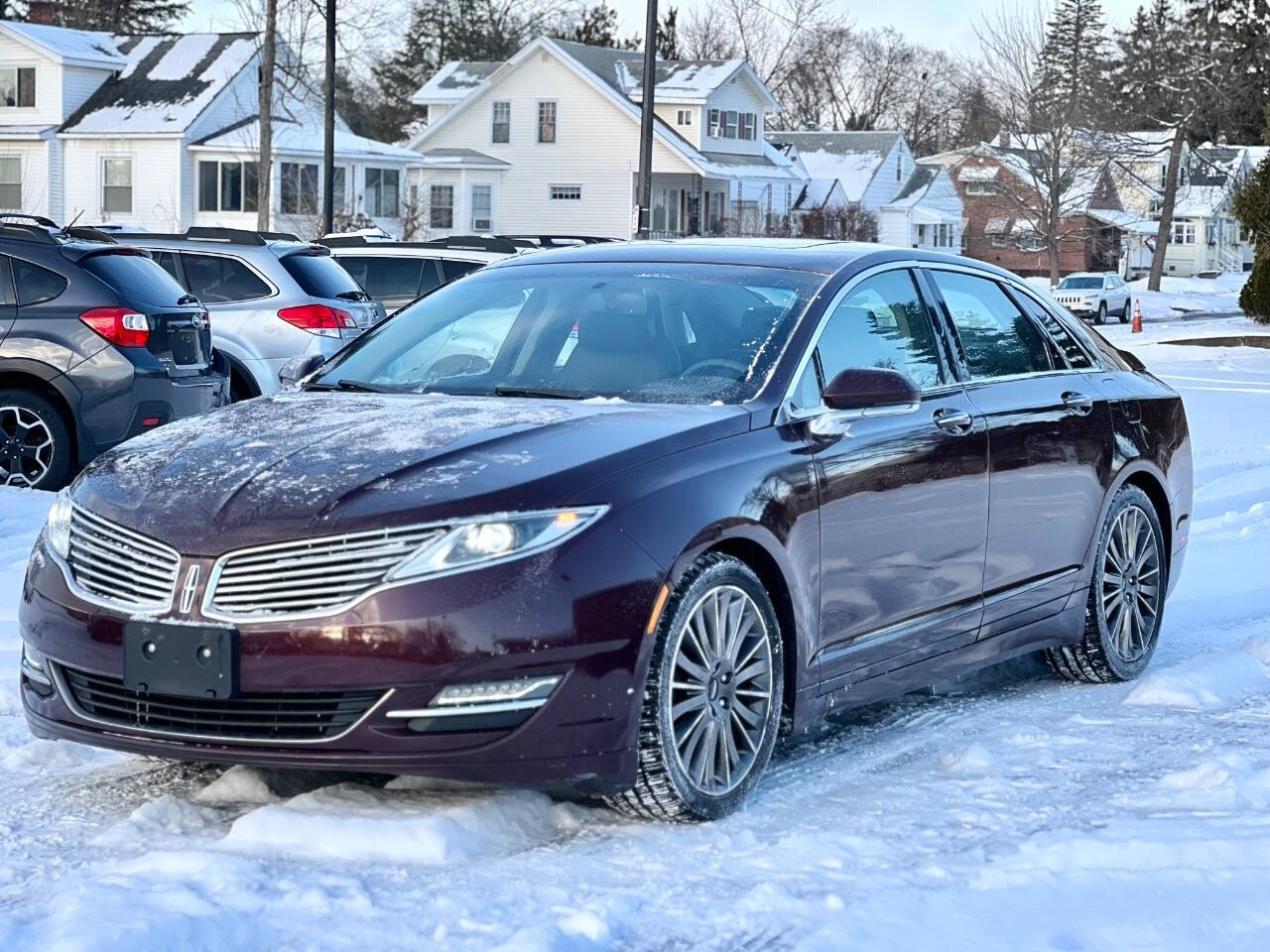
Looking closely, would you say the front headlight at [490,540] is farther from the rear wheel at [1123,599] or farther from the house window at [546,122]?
the house window at [546,122]

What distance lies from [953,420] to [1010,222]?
78006mm

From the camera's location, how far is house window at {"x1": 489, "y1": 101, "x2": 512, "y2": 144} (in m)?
63.2

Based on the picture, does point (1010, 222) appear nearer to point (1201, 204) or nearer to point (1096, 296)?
point (1201, 204)

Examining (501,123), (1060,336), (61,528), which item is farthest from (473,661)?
(501,123)

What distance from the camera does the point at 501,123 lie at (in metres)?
63.4

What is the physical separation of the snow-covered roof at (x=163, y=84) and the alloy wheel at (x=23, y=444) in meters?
42.8

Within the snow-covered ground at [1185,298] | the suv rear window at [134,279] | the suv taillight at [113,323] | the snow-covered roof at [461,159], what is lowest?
the snow-covered ground at [1185,298]

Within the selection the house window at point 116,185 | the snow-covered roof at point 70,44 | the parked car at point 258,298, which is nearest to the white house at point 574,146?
the house window at point 116,185

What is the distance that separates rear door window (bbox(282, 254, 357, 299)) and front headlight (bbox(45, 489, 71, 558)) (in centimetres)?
1003

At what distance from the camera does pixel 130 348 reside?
11.3m

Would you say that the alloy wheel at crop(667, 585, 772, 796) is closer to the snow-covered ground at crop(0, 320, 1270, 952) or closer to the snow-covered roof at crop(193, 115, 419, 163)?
the snow-covered ground at crop(0, 320, 1270, 952)

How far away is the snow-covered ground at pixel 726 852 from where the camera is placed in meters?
4.04

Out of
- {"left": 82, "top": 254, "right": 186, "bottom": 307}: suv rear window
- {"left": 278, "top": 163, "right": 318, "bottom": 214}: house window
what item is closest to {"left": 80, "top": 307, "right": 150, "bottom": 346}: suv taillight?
{"left": 82, "top": 254, "right": 186, "bottom": 307}: suv rear window

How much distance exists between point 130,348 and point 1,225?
4.23 ft
